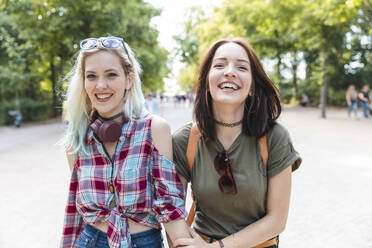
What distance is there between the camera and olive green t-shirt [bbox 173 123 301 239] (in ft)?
5.73

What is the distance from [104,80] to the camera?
1.77m

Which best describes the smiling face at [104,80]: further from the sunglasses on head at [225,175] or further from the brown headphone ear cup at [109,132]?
the sunglasses on head at [225,175]

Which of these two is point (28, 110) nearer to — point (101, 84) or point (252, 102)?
point (101, 84)

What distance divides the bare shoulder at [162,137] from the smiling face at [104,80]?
0.80 ft

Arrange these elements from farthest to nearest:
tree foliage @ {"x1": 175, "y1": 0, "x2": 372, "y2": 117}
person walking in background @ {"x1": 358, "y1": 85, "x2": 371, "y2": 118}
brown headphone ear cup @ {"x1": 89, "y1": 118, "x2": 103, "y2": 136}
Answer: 1. person walking in background @ {"x1": 358, "y1": 85, "x2": 371, "y2": 118}
2. tree foliage @ {"x1": 175, "y1": 0, "x2": 372, "y2": 117}
3. brown headphone ear cup @ {"x1": 89, "y1": 118, "x2": 103, "y2": 136}

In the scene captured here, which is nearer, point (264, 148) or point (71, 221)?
point (264, 148)

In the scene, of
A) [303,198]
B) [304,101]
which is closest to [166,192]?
[303,198]

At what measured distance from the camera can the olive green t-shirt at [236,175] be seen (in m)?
1.75

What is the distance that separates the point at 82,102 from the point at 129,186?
1.92ft

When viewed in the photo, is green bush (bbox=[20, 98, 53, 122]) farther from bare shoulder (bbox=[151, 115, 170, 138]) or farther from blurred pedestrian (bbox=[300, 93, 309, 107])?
bare shoulder (bbox=[151, 115, 170, 138])

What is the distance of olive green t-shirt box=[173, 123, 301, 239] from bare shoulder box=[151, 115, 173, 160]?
0.06 meters

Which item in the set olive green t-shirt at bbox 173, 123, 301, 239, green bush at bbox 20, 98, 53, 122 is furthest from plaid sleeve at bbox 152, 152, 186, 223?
green bush at bbox 20, 98, 53, 122

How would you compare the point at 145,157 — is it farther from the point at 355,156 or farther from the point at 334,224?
the point at 355,156

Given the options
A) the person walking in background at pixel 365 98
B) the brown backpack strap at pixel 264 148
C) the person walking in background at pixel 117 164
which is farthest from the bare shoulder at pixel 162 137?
the person walking in background at pixel 365 98
